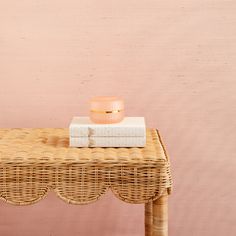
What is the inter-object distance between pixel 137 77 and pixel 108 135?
380 millimetres

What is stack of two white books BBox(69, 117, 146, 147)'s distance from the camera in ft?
4.13

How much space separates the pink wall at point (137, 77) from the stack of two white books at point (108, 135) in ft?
1.13

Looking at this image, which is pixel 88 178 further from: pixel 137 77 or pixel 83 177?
pixel 137 77

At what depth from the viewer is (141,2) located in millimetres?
1548

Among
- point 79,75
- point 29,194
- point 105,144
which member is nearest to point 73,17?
point 79,75

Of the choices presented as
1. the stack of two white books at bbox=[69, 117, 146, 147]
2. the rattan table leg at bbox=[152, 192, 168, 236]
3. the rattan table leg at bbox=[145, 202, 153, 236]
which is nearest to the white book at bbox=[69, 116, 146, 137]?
the stack of two white books at bbox=[69, 117, 146, 147]

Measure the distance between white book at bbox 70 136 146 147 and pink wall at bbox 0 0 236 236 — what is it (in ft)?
1.14

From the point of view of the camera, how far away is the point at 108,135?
1.26 meters

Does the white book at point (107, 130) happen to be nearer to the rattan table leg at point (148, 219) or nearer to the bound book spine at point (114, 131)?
the bound book spine at point (114, 131)

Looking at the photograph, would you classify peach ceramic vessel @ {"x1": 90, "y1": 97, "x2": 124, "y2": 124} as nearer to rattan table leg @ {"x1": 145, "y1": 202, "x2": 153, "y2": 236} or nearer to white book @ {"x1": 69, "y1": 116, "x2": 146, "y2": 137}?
white book @ {"x1": 69, "y1": 116, "x2": 146, "y2": 137}

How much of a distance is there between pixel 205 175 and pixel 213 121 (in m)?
0.18

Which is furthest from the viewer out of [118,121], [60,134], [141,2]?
[141,2]

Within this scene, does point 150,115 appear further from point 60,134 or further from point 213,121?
point 60,134

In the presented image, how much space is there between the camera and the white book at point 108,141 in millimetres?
1261
